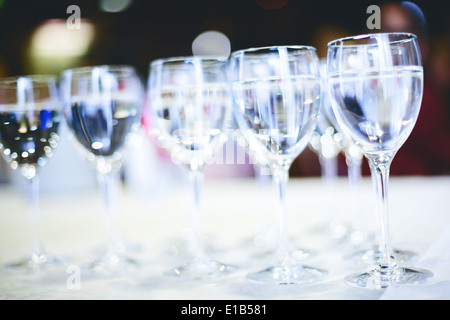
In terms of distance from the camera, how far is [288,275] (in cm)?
70

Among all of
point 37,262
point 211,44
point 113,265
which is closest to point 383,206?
point 113,265

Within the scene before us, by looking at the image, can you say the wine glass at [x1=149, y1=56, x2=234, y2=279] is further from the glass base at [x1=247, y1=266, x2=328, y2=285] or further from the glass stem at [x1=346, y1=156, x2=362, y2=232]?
the glass stem at [x1=346, y1=156, x2=362, y2=232]

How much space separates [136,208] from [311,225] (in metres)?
0.46

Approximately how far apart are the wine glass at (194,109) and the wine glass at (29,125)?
0.61ft

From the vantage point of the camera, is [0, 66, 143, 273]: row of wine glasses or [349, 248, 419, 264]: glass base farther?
[0, 66, 143, 273]: row of wine glasses

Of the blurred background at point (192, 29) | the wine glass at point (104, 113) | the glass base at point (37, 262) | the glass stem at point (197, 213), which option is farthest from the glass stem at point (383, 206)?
the blurred background at point (192, 29)

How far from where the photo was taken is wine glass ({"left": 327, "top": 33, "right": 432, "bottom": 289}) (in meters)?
0.62

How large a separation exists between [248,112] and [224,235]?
39 cm

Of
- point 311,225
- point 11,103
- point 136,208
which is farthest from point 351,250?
point 136,208

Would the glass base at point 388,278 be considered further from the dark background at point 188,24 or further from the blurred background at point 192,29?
the dark background at point 188,24

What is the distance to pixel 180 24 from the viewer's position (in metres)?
4.75

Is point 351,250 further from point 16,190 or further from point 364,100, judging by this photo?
point 16,190

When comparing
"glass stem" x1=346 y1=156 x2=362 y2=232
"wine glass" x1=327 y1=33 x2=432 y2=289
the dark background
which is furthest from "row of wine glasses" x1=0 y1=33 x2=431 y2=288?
the dark background

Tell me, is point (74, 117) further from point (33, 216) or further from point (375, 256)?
point (375, 256)
